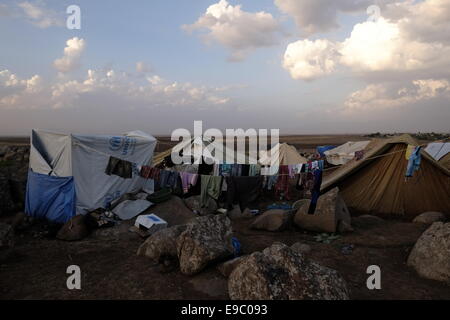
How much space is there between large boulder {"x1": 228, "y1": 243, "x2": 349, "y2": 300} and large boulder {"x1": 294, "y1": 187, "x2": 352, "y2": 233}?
12.1ft

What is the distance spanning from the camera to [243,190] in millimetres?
10938

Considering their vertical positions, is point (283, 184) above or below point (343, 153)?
below

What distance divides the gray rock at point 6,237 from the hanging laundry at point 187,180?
5.49 metres

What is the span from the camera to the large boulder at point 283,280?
4051mm

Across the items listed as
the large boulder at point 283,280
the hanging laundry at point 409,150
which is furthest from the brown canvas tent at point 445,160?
the large boulder at point 283,280

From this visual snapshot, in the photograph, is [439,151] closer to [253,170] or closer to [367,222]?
[367,222]

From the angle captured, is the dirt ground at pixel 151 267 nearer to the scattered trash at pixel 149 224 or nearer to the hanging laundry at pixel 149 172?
the scattered trash at pixel 149 224

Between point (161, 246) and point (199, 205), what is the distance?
14.3ft

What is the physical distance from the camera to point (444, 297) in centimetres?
463

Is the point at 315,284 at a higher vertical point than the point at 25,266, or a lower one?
higher

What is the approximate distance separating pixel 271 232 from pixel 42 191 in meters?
7.42

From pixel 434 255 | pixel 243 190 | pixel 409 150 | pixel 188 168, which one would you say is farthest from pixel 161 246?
pixel 409 150

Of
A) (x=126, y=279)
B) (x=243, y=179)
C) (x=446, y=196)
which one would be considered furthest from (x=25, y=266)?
(x=446, y=196)
